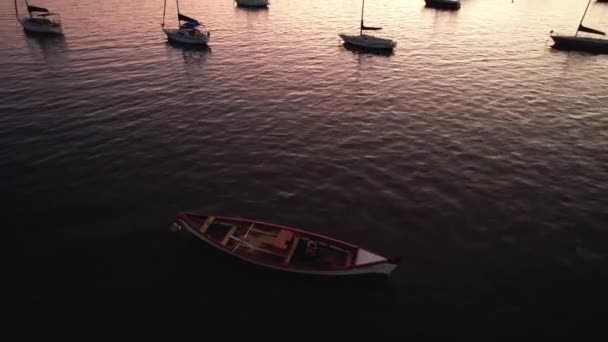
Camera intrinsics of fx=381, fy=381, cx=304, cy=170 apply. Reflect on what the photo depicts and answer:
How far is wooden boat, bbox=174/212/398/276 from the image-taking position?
2152 cm

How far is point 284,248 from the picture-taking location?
75.8ft

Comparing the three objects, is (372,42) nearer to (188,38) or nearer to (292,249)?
(188,38)

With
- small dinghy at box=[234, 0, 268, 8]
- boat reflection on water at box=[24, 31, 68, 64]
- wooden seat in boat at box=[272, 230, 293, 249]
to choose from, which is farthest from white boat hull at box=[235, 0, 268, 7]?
wooden seat in boat at box=[272, 230, 293, 249]

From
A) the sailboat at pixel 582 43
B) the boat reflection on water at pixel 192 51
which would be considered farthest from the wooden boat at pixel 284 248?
the sailboat at pixel 582 43

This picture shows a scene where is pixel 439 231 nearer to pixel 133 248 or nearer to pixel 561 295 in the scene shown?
pixel 561 295

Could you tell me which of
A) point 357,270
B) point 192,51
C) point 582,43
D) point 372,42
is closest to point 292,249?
point 357,270

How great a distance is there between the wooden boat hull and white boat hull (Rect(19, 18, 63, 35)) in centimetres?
9604

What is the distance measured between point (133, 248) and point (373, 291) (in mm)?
15396

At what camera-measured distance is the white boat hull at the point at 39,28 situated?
239 ft

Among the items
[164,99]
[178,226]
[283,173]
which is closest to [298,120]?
[283,173]

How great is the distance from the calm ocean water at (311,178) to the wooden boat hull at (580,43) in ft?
27.4

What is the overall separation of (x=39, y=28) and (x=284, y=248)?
7728 cm

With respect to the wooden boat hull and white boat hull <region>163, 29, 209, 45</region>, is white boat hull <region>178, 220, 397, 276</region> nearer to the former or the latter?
white boat hull <region>163, 29, 209, 45</region>

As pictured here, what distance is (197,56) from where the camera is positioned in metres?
67.0
